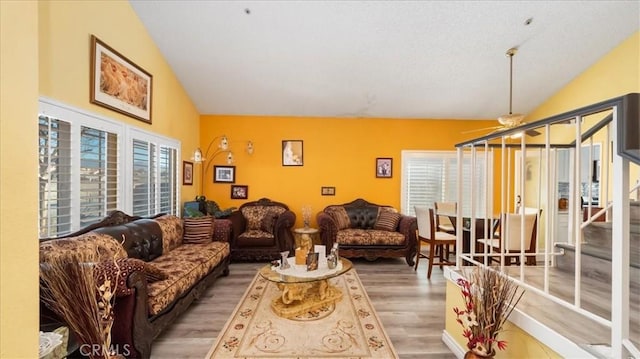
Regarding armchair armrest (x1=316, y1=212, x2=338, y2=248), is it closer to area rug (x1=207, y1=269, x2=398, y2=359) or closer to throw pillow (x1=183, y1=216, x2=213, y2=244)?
area rug (x1=207, y1=269, x2=398, y2=359)

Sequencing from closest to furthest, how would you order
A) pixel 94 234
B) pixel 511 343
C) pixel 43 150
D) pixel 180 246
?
pixel 511 343, pixel 43 150, pixel 94 234, pixel 180 246

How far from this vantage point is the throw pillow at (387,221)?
503 centimetres

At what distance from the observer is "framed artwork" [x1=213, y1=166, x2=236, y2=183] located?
5.62 metres

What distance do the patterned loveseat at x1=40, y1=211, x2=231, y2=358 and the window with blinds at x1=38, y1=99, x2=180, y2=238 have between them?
0.74 ft

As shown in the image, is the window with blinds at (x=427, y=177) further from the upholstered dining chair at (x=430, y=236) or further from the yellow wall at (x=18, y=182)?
the yellow wall at (x=18, y=182)

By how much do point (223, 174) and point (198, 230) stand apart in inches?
71.6

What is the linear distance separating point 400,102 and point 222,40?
3.15 m

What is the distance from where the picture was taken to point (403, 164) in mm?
5723

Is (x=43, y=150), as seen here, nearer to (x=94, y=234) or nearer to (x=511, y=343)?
(x=94, y=234)

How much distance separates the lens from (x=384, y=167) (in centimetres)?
573

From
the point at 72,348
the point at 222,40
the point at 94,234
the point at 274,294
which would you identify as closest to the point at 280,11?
the point at 222,40

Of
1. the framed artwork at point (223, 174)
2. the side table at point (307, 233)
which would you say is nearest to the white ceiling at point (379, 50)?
the framed artwork at point (223, 174)

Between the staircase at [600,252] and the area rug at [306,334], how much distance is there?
1596mm

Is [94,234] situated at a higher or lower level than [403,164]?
lower
